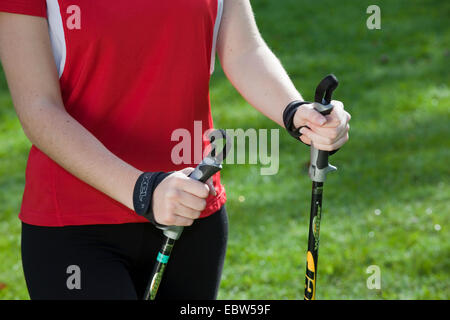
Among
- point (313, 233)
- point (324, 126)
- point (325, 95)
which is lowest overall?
point (313, 233)

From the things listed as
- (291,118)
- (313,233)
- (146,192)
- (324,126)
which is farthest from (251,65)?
(146,192)

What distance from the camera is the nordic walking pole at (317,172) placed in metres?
2.12

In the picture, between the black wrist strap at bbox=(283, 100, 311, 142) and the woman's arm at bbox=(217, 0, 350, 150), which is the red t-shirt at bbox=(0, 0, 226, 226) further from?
the black wrist strap at bbox=(283, 100, 311, 142)

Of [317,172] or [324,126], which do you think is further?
[317,172]

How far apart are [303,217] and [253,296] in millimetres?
1304

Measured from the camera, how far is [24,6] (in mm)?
2096

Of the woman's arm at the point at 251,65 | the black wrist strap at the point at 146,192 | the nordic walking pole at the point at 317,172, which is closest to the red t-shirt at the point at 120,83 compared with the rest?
the woman's arm at the point at 251,65

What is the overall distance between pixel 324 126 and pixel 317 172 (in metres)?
0.19

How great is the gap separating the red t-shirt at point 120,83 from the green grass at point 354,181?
2587 millimetres

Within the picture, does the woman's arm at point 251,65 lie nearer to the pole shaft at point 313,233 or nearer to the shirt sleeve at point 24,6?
the pole shaft at point 313,233

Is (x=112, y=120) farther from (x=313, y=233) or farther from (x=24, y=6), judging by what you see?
(x=313, y=233)

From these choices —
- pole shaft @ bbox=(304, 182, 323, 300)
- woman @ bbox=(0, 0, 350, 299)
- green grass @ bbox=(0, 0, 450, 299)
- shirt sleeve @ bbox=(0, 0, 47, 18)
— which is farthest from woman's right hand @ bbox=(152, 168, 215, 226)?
green grass @ bbox=(0, 0, 450, 299)

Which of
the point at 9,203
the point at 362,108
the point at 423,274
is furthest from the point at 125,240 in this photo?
the point at 362,108
